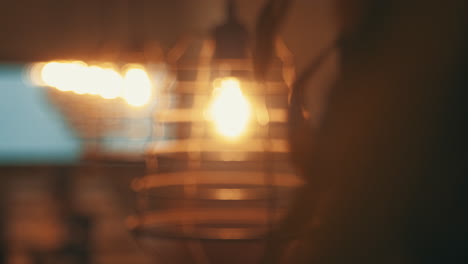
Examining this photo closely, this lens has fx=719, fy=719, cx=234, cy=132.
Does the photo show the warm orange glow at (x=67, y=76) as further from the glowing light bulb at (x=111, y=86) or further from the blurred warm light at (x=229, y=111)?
the blurred warm light at (x=229, y=111)

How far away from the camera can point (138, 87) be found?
112 cm

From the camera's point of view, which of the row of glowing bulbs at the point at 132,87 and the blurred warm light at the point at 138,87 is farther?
the blurred warm light at the point at 138,87

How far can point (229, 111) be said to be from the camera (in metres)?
0.51

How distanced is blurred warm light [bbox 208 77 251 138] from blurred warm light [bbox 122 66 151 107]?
0.62 m

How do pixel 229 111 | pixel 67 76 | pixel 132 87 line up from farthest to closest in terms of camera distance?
pixel 67 76, pixel 132 87, pixel 229 111

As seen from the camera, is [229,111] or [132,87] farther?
[132,87]

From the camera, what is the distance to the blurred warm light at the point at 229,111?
50 cm

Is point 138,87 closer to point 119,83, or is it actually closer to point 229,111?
point 119,83

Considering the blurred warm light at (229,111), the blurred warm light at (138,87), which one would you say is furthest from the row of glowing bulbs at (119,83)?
the blurred warm light at (229,111)

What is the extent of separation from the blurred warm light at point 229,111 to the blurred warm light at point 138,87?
2.05ft

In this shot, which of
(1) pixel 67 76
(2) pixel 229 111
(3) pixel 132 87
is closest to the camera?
(2) pixel 229 111

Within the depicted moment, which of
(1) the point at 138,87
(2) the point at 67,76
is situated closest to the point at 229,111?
(1) the point at 138,87

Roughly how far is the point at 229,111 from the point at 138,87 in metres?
0.63

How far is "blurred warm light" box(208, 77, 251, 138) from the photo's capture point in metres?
0.50
